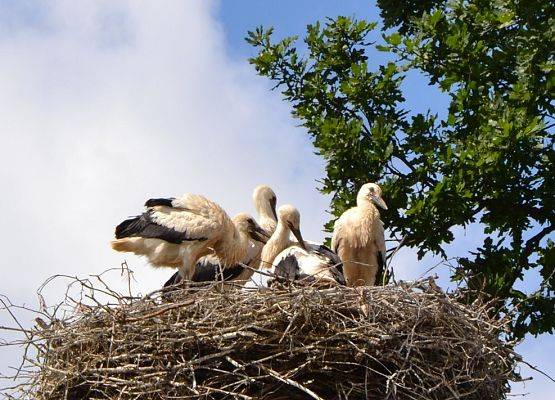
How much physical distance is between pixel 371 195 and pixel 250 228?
141 centimetres

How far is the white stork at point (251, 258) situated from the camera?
37.0ft

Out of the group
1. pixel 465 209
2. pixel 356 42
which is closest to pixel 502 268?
pixel 465 209

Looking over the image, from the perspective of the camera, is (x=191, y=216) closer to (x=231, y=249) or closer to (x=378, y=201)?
(x=231, y=249)

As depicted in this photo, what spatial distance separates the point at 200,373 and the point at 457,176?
3.96 metres

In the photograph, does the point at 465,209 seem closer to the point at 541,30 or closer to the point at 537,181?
the point at 537,181

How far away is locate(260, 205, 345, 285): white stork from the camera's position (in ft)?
30.3

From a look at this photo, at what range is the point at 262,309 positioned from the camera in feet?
24.9

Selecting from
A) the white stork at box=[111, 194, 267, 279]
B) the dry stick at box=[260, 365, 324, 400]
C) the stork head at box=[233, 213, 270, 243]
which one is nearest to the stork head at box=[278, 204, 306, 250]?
the white stork at box=[111, 194, 267, 279]

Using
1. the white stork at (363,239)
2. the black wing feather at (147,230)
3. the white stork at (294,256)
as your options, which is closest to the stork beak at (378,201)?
the white stork at (363,239)

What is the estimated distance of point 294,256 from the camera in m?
9.55

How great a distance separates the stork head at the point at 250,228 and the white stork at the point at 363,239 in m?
1.14

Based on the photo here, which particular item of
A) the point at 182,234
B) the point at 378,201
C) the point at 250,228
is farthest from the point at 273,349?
the point at 250,228

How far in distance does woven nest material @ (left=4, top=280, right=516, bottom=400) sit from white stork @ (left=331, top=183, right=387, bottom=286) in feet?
8.70

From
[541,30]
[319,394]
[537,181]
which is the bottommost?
[319,394]
